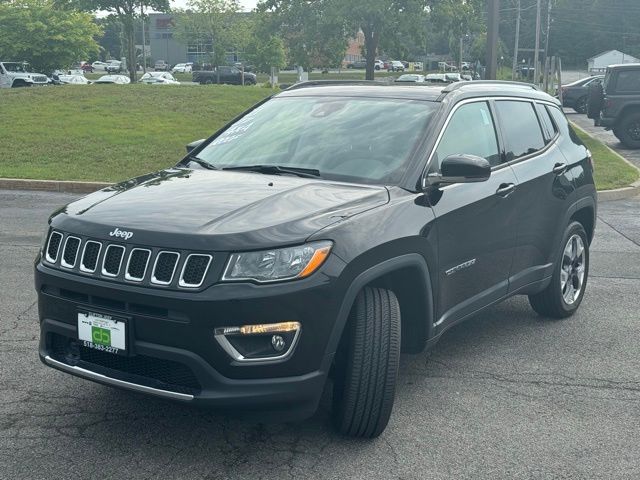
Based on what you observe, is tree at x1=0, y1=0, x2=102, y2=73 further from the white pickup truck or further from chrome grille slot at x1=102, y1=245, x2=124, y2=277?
chrome grille slot at x1=102, y1=245, x2=124, y2=277

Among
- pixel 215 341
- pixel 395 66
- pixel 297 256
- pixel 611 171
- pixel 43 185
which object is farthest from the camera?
pixel 395 66

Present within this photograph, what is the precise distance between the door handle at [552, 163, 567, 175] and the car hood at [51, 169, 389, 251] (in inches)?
80.7

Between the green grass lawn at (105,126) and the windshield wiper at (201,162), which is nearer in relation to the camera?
the windshield wiper at (201,162)

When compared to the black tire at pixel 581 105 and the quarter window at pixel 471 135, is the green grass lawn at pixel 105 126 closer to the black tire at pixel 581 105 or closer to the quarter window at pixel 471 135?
the quarter window at pixel 471 135

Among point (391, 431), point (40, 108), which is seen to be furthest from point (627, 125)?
point (391, 431)

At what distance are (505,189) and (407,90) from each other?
87 centimetres

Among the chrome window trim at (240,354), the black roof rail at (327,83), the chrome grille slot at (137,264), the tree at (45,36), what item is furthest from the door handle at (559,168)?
the tree at (45,36)

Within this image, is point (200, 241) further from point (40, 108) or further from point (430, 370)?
point (40, 108)

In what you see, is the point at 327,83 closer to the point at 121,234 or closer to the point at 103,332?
the point at 121,234

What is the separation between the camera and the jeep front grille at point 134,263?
3.65 meters

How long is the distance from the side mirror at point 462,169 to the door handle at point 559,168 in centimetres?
162

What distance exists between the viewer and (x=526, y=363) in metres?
5.47

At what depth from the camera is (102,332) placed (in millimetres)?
3785

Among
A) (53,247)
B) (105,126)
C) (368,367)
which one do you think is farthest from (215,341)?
(105,126)
